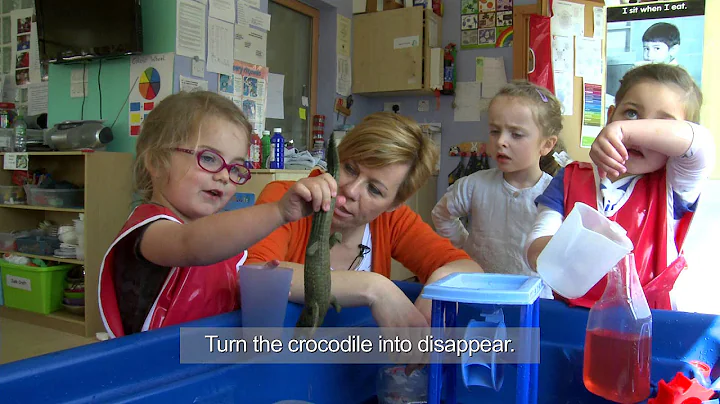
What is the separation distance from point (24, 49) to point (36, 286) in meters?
1.67

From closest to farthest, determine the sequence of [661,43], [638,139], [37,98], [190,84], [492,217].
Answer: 1. [638,139]
2. [492,217]
3. [661,43]
4. [190,84]
5. [37,98]

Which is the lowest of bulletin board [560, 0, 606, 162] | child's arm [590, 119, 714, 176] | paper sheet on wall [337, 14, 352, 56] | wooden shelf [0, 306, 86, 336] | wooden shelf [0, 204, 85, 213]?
wooden shelf [0, 306, 86, 336]

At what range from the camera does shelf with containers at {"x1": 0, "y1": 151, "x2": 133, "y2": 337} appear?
289 centimetres

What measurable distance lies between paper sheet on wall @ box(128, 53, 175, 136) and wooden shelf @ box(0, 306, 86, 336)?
107cm

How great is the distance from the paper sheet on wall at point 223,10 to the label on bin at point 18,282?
74.1 inches

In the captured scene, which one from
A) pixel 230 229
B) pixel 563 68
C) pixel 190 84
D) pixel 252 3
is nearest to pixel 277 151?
pixel 190 84

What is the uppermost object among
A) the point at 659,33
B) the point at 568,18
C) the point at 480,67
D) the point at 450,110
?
the point at 568,18

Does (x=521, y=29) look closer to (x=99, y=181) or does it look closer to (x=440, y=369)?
(x=99, y=181)

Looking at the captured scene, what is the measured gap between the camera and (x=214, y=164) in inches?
38.7

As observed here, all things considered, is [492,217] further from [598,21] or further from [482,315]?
[598,21]

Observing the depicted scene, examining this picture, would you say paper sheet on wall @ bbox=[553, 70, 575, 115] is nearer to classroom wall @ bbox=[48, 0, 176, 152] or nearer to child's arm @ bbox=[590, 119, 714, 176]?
classroom wall @ bbox=[48, 0, 176, 152]

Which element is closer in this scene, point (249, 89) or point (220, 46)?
point (220, 46)

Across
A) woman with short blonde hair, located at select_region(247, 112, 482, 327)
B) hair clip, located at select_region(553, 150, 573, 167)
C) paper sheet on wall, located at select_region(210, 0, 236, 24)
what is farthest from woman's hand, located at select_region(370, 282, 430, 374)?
paper sheet on wall, located at select_region(210, 0, 236, 24)

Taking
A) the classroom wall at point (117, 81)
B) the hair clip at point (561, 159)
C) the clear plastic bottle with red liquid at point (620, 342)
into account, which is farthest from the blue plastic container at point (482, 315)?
the classroom wall at point (117, 81)
